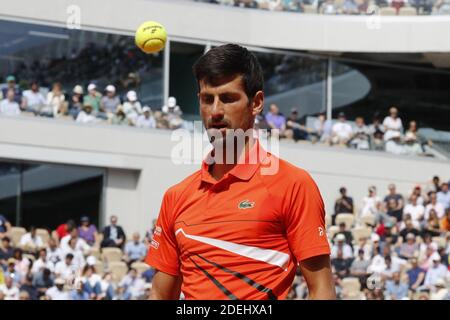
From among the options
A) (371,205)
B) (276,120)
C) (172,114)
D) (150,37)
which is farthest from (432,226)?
(150,37)

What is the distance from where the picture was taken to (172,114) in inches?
1024

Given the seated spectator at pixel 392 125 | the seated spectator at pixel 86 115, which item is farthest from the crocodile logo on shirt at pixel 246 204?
the seated spectator at pixel 392 125

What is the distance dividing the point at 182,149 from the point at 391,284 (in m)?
8.68

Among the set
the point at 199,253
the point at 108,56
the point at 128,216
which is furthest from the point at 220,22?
the point at 199,253

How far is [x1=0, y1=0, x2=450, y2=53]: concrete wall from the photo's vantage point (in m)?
26.9

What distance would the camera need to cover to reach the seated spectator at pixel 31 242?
2089 cm

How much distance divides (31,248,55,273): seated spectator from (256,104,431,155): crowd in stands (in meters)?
8.86

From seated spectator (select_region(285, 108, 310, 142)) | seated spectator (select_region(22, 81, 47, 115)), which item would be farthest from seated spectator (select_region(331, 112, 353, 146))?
seated spectator (select_region(22, 81, 47, 115))

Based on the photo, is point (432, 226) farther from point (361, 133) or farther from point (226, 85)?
point (226, 85)

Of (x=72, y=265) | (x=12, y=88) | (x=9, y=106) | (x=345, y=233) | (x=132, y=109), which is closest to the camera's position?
(x=72, y=265)

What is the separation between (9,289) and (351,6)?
1378 centimetres

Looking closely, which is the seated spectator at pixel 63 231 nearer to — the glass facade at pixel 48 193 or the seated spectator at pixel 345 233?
the glass facade at pixel 48 193

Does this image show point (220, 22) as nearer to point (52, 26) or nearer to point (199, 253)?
point (52, 26)

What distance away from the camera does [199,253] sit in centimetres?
449
